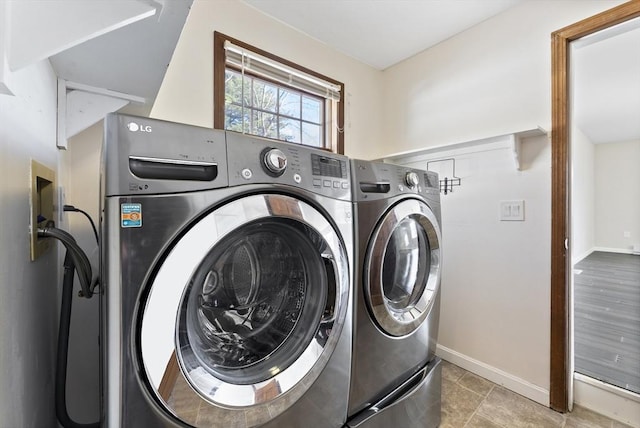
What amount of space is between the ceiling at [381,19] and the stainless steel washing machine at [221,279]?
136cm

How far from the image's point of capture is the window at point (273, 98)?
1.69 meters

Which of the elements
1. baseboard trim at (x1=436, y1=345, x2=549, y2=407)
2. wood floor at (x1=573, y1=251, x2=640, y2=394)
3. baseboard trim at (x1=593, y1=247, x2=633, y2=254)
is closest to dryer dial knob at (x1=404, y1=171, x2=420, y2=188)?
baseboard trim at (x1=436, y1=345, x2=549, y2=407)

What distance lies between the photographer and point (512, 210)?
1.72 m

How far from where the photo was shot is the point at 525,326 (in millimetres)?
1663

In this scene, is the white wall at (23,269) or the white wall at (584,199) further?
the white wall at (584,199)

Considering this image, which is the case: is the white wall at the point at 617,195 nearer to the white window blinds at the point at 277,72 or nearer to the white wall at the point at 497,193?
the white wall at the point at 497,193

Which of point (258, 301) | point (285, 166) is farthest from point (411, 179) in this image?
point (258, 301)

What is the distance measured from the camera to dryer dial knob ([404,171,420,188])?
1184 millimetres

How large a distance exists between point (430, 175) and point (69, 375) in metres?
1.83

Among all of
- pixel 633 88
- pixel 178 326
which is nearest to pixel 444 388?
pixel 178 326

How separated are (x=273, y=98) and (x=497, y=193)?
1.63 meters

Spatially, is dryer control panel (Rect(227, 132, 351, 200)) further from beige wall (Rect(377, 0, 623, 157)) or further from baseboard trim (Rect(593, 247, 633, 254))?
baseboard trim (Rect(593, 247, 633, 254))

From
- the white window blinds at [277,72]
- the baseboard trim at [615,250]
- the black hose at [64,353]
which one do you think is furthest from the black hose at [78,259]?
the baseboard trim at [615,250]

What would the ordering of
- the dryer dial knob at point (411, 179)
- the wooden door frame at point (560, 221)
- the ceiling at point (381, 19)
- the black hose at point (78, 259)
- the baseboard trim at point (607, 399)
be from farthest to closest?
the ceiling at point (381, 19)
the wooden door frame at point (560, 221)
the baseboard trim at point (607, 399)
the dryer dial knob at point (411, 179)
the black hose at point (78, 259)
